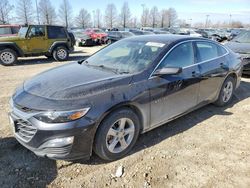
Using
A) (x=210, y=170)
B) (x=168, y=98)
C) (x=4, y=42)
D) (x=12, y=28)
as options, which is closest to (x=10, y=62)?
(x=4, y=42)

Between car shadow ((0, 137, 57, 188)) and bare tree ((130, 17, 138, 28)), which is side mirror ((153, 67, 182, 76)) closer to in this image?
car shadow ((0, 137, 57, 188))

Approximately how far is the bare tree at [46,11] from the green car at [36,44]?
41366 millimetres

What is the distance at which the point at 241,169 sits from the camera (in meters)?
3.08

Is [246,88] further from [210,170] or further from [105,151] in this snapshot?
[105,151]

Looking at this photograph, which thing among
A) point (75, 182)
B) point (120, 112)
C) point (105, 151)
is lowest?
point (75, 182)

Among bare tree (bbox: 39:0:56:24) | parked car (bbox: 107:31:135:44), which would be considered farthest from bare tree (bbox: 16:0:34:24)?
parked car (bbox: 107:31:135:44)

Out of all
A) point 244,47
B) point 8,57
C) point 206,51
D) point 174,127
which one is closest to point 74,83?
point 174,127

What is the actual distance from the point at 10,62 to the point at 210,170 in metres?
10.2

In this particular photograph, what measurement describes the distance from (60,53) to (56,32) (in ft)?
3.38

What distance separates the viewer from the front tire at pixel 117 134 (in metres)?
2.92

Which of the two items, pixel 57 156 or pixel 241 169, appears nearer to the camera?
pixel 57 156

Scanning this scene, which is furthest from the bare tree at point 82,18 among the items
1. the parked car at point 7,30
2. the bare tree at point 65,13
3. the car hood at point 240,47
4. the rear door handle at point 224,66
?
the rear door handle at point 224,66

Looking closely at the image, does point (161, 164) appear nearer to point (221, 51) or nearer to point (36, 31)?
point (221, 51)

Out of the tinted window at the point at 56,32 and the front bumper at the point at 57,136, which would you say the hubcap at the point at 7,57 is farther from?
the front bumper at the point at 57,136
